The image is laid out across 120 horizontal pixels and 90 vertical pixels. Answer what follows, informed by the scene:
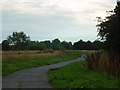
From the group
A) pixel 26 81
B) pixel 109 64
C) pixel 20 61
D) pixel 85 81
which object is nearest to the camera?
pixel 85 81

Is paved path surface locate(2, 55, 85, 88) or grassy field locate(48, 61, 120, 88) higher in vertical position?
grassy field locate(48, 61, 120, 88)

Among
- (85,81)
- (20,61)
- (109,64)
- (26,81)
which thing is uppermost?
(109,64)

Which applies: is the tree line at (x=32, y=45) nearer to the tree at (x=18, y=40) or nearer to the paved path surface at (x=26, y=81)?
the tree at (x=18, y=40)

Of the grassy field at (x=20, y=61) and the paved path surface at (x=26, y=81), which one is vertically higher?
the grassy field at (x=20, y=61)

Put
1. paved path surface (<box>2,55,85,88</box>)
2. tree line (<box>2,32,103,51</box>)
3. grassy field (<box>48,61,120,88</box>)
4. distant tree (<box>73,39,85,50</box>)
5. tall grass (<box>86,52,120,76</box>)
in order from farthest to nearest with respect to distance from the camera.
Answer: distant tree (<box>73,39,85,50</box>) < tree line (<box>2,32,103,51</box>) < tall grass (<box>86,52,120,76</box>) < paved path surface (<box>2,55,85,88</box>) < grassy field (<box>48,61,120,88</box>)

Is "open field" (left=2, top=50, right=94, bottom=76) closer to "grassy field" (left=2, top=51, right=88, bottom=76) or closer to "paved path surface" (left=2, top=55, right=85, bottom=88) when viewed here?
"grassy field" (left=2, top=51, right=88, bottom=76)

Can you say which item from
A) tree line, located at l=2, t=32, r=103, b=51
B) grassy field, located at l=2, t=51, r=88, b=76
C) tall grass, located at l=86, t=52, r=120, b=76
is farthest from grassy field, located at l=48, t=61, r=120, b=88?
tree line, located at l=2, t=32, r=103, b=51

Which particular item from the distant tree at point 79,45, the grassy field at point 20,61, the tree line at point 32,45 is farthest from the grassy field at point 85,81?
the distant tree at point 79,45

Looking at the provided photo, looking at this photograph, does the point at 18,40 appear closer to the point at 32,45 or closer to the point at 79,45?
the point at 32,45

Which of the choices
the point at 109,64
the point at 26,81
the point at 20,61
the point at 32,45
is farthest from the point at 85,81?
the point at 32,45

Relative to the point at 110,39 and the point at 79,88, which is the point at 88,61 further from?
the point at 79,88

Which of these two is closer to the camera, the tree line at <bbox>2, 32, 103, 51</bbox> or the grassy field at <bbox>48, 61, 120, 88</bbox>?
the grassy field at <bbox>48, 61, 120, 88</bbox>

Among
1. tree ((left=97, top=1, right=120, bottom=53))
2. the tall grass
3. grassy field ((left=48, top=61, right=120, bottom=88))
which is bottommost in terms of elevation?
grassy field ((left=48, top=61, right=120, bottom=88))

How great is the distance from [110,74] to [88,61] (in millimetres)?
7393
